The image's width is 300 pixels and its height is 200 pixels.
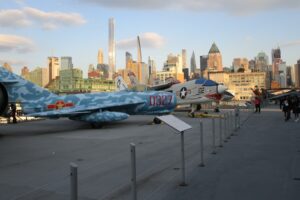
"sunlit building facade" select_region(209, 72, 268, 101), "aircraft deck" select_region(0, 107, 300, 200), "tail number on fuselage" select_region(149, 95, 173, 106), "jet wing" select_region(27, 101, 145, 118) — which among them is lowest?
"aircraft deck" select_region(0, 107, 300, 200)

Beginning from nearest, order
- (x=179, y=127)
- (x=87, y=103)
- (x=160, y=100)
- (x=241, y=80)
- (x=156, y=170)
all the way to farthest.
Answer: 1. (x=179, y=127)
2. (x=156, y=170)
3. (x=87, y=103)
4. (x=160, y=100)
5. (x=241, y=80)

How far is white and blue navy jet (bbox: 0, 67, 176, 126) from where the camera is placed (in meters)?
21.1

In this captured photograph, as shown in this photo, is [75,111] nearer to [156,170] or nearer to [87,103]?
[87,103]

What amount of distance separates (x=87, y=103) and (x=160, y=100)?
551cm

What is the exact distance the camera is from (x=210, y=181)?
779 cm

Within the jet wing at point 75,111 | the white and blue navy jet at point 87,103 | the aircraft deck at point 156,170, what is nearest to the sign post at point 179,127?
the aircraft deck at point 156,170

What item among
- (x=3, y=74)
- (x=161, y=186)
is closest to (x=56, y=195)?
(x=161, y=186)

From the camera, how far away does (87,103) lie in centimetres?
2283

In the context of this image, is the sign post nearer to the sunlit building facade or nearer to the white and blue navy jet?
the white and blue navy jet

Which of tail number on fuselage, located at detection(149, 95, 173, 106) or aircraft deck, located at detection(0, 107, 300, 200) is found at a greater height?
tail number on fuselage, located at detection(149, 95, 173, 106)

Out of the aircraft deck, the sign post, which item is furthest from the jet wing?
the sign post

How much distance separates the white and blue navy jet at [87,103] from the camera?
21141 millimetres

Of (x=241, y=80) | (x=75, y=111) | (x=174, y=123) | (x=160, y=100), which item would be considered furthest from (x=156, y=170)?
(x=241, y=80)

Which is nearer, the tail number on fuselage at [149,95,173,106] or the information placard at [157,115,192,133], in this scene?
the information placard at [157,115,192,133]
